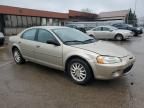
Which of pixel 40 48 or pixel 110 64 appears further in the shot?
pixel 40 48

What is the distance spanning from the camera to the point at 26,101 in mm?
3957

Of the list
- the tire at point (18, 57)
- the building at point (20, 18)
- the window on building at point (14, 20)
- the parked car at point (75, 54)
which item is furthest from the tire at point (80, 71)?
the window on building at point (14, 20)

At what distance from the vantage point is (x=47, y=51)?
5.45m

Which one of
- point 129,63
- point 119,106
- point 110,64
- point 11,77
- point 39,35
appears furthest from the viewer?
point 39,35

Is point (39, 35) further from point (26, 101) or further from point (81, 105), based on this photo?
point (81, 105)

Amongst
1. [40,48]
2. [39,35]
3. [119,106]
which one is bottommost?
[119,106]

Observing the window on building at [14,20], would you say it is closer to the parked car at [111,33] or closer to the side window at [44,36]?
the parked car at [111,33]

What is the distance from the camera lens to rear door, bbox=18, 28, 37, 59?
6.07m

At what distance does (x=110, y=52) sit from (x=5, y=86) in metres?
2.84

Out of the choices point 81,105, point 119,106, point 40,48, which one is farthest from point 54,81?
point 119,106

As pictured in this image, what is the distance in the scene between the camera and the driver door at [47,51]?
205 inches

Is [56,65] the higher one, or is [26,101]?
[56,65]

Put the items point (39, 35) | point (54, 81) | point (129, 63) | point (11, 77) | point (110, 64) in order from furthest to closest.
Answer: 1. point (39, 35)
2. point (11, 77)
3. point (54, 81)
4. point (129, 63)
5. point (110, 64)

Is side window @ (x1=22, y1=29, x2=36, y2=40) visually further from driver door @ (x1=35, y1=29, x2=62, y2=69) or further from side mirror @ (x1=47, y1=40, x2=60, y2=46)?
side mirror @ (x1=47, y1=40, x2=60, y2=46)
